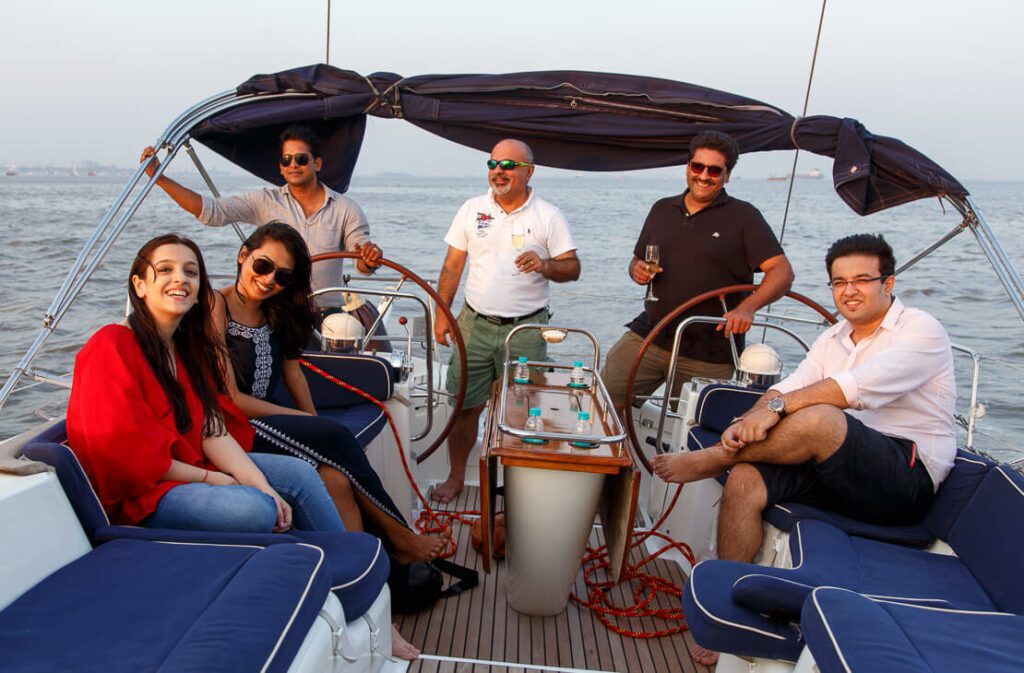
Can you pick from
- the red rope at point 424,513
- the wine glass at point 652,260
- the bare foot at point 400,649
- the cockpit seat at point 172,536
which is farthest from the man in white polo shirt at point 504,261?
the cockpit seat at point 172,536

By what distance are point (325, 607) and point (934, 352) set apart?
1850 millimetres

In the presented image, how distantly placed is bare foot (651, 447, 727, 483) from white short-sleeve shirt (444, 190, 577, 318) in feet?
3.60

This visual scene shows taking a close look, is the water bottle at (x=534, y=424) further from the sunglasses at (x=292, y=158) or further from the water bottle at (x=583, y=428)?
the sunglasses at (x=292, y=158)

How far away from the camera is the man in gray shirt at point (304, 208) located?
3.54 meters

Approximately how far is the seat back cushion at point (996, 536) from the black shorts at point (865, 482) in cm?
14

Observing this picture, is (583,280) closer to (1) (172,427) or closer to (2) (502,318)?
(2) (502,318)

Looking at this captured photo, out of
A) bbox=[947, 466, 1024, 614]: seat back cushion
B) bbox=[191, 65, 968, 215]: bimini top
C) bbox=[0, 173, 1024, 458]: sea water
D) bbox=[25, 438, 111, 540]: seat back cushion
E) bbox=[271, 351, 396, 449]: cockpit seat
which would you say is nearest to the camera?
bbox=[25, 438, 111, 540]: seat back cushion

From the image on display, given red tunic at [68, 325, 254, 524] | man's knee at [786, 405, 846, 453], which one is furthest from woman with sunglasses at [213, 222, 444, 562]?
man's knee at [786, 405, 846, 453]

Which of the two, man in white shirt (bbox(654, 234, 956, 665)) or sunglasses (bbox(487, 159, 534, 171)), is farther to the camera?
sunglasses (bbox(487, 159, 534, 171))

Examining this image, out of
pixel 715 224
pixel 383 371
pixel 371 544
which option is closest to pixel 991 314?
pixel 715 224

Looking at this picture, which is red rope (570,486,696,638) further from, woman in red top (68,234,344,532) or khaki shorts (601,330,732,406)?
woman in red top (68,234,344,532)

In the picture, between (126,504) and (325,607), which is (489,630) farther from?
(126,504)

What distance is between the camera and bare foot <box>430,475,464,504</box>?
11.6ft

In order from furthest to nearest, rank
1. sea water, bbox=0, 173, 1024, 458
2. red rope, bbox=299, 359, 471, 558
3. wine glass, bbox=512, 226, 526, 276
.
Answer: sea water, bbox=0, 173, 1024, 458, wine glass, bbox=512, 226, 526, 276, red rope, bbox=299, 359, 471, 558
